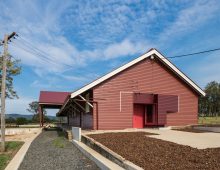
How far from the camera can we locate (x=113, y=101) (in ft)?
67.2

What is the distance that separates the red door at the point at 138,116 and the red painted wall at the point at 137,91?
120 cm

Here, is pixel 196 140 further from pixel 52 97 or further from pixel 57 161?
pixel 52 97

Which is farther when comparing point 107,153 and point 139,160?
point 107,153

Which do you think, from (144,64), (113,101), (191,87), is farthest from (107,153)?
(191,87)

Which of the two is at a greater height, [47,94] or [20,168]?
[47,94]

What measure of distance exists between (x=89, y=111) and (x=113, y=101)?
211 cm

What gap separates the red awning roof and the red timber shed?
12832mm

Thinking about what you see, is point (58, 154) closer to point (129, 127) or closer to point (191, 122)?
point (129, 127)

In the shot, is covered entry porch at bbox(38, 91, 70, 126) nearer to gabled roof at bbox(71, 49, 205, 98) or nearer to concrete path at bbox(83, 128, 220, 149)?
gabled roof at bbox(71, 49, 205, 98)

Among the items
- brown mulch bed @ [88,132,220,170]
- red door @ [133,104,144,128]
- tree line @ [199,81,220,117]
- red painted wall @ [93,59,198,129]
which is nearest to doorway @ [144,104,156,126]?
red door @ [133,104,144,128]

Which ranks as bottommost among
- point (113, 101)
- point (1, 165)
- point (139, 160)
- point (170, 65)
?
point (1, 165)

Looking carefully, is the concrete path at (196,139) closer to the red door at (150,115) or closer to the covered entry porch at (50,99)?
the red door at (150,115)

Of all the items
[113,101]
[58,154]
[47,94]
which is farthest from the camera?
[47,94]

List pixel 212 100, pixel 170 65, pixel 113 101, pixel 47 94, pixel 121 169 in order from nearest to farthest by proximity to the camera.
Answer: pixel 121 169 → pixel 113 101 → pixel 170 65 → pixel 47 94 → pixel 212 100
